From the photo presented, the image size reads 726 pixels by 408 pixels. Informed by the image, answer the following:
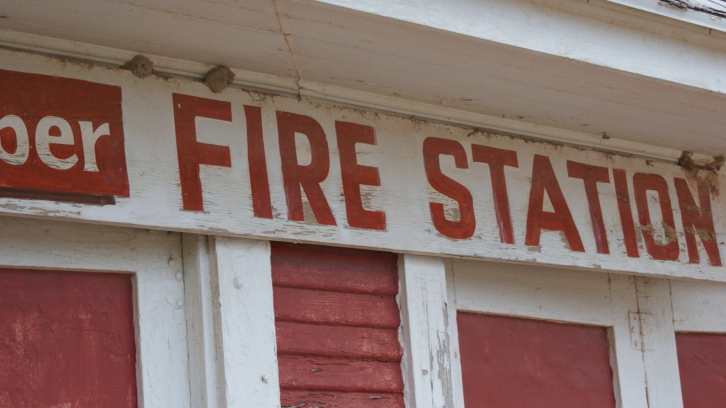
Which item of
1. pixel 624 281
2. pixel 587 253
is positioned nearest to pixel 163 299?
pixel 587 253

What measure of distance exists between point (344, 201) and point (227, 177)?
14.6 inches

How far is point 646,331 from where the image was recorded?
3.64 m

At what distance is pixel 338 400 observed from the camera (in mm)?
2893

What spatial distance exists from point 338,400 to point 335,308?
0.27 meters

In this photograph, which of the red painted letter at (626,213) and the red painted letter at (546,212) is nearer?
the red painted letter at (546,212)

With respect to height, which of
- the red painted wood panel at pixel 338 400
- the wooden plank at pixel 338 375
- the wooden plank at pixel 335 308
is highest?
the wooden plank at pixel 335 308

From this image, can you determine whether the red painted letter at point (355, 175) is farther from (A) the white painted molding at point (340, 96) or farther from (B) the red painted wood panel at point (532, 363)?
(B) the red painted wood panel at point (532, 363)

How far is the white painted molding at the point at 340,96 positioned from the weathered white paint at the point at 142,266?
0.46m

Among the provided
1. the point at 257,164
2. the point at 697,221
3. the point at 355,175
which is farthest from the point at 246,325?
the point at 697,221

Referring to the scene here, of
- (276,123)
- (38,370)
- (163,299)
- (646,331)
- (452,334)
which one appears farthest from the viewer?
(646,331)

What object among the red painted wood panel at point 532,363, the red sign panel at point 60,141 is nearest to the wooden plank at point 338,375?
the red painted wood panel at point 532,363

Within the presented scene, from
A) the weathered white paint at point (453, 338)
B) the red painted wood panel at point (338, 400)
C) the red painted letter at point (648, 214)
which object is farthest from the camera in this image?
the red painted letter at point (648, 214)

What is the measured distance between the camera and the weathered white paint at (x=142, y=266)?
261 centimetres

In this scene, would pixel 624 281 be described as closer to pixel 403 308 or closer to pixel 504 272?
pixel 504 272
